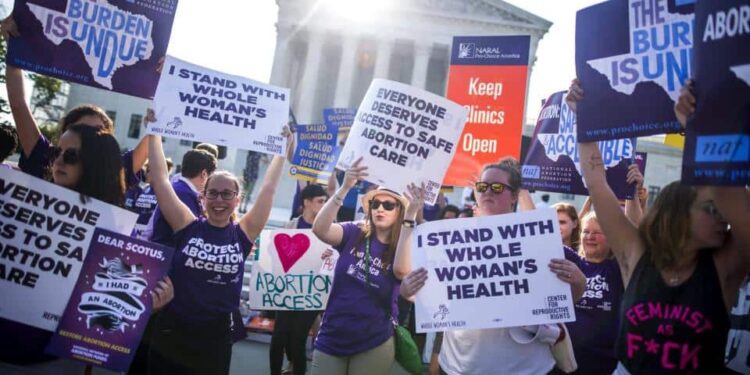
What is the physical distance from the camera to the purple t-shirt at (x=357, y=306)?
378 centimetres

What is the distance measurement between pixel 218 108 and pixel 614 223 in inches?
111

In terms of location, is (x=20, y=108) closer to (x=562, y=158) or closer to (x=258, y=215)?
(x=258, y=215)

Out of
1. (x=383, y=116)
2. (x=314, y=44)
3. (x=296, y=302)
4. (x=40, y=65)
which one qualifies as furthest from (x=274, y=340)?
(x=314, y=44)

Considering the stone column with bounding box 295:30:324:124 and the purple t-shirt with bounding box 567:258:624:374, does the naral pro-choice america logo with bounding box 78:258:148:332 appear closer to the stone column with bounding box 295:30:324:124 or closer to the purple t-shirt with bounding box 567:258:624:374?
the purple t-shirt with bounding box 567:258:624:374

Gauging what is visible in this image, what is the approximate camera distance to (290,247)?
5.88 meters

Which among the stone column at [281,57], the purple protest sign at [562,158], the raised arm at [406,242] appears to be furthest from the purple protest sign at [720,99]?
the stone column at [281,57]

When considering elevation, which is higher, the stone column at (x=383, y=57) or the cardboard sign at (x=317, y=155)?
the stone column at (x=383, y=57)

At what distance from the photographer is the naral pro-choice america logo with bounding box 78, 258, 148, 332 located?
2861 mm

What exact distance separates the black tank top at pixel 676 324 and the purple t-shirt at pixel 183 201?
10.1ft

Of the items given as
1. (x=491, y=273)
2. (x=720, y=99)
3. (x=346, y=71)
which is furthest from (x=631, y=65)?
(x=346, y=71)

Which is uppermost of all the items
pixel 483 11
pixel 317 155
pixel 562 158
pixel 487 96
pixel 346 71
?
pixel 483 11

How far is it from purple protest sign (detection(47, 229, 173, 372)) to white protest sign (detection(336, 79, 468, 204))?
5.07 feet

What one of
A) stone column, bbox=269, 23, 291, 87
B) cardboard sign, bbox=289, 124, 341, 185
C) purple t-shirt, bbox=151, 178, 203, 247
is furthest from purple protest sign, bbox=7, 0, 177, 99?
stone column, bbox=269, 23, 291, 87

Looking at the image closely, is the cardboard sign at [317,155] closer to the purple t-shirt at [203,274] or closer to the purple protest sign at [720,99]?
the purple t-shirt at [203,274]
